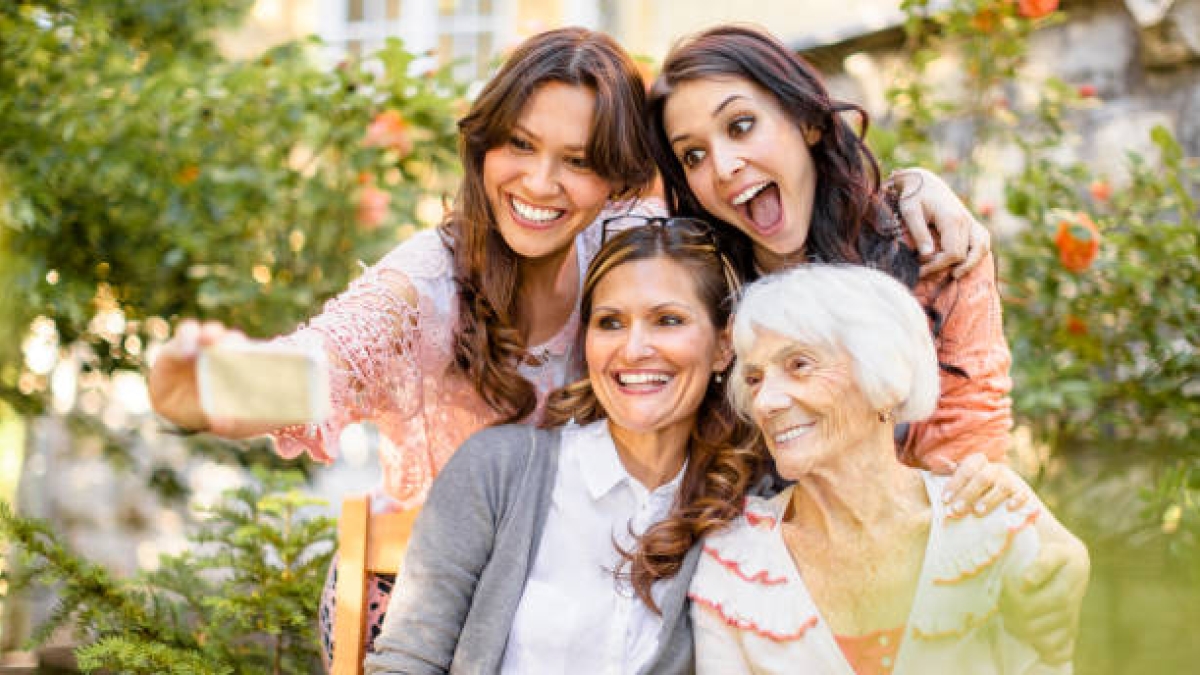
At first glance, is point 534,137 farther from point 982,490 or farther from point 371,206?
point 371,206

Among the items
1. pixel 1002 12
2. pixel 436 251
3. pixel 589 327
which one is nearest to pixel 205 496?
pixel 436 251

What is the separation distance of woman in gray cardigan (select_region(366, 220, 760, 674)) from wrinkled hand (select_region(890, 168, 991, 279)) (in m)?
0.39

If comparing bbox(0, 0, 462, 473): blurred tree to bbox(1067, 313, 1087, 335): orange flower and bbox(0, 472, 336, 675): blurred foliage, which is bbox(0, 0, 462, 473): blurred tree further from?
bbox(1067, 313, 1087, 335): orange flower

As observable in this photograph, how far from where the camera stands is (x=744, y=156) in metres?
2.21

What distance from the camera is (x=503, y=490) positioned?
84.8 inches

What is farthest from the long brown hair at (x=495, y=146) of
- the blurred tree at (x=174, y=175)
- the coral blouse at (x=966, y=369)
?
the blurred tree at (x=174, y=175)

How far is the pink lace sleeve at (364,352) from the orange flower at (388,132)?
150cm

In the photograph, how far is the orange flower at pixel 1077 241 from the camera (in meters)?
3.16

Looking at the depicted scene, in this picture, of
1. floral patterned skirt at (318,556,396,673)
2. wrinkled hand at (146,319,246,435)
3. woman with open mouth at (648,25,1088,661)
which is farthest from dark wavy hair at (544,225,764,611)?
wrinkled hand at (146,319,246,435)

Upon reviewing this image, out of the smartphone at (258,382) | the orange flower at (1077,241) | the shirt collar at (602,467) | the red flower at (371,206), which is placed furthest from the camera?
the red flower at (371,206)

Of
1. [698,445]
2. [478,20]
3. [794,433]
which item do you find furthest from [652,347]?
[478,20]

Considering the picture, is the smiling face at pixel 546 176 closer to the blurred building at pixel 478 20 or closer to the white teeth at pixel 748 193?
the white teeth at pixel 748 193

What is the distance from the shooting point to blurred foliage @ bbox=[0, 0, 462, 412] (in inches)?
136

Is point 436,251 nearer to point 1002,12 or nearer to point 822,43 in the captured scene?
point 1002,12
